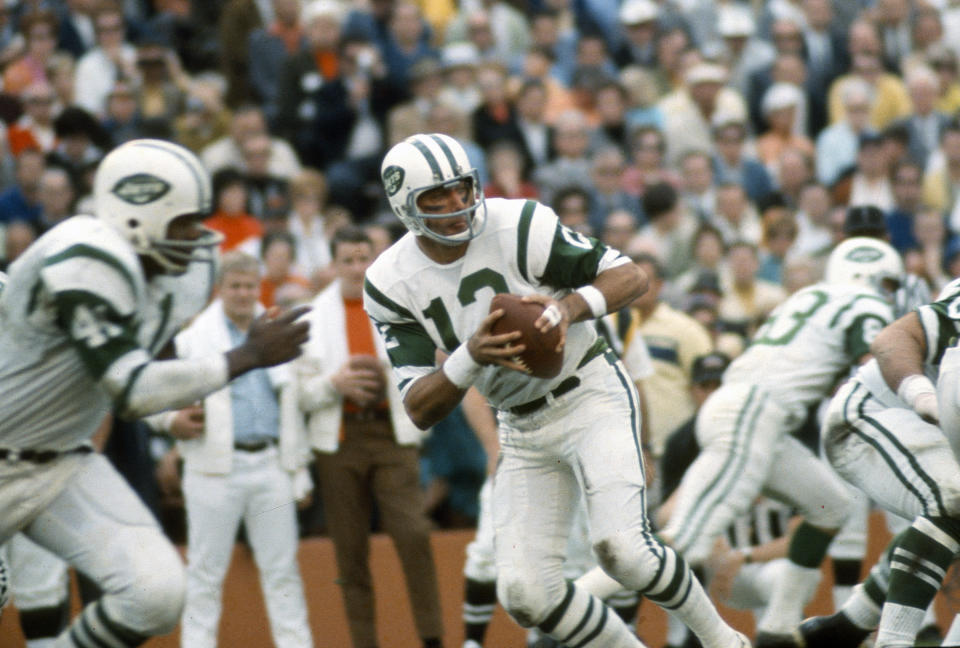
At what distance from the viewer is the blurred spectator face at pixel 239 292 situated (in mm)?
7102

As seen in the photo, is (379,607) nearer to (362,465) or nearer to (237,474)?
(362,465)

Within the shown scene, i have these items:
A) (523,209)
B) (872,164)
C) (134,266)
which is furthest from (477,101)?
(134,266)

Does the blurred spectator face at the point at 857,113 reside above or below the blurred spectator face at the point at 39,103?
below

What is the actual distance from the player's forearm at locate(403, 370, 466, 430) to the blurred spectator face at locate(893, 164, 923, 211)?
5.82m

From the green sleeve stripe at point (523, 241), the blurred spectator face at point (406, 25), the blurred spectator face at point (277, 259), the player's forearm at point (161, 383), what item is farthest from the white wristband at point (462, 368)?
the blurred spectator face at point (406, 25)

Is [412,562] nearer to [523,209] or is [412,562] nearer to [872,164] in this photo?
[523,209]

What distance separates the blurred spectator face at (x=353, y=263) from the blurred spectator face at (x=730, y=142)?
13.4 feet

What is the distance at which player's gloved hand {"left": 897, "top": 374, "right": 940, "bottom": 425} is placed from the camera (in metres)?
5.21

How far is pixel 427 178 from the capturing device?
5.13 metres

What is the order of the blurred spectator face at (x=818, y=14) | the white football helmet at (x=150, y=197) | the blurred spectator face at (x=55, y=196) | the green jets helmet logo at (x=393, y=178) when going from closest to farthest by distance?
the white football helmet at (x=150, y=197) → the green jets helmet logo at (x=393, y=178) → the blurred spectator face at (x=55, y=196) → the blurred spectator face at (x=818, y=14)

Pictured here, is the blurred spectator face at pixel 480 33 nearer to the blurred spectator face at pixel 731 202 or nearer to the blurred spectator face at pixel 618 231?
the blurred spectator face at pixel 731 202

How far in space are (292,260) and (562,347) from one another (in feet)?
13.7

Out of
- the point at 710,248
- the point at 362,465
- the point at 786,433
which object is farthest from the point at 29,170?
the point at 786,433

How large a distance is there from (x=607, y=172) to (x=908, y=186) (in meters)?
1.98
